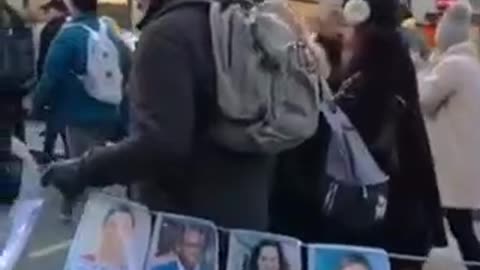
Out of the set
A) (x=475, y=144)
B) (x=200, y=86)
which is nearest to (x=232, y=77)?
(x=200, y=86)

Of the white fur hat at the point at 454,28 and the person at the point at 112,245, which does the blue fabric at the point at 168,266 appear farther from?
the white fur hat at the point at 454,28

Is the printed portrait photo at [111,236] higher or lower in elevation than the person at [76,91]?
higher

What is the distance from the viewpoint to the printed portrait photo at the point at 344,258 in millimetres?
Result: 4820

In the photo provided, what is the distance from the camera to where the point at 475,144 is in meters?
9.32

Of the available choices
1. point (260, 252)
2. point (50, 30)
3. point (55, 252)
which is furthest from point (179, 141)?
point (50, 30)

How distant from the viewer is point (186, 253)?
4.71m

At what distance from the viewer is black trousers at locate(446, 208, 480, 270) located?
30.6 feet

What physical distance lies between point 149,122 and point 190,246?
0.42 meters

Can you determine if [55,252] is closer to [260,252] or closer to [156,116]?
[260,252]

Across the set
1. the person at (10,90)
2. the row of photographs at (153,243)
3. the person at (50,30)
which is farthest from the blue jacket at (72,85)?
the row of photographs at (153,243)

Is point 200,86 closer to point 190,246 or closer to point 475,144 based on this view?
point 190,246

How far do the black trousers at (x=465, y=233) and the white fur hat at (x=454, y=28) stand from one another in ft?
3.46

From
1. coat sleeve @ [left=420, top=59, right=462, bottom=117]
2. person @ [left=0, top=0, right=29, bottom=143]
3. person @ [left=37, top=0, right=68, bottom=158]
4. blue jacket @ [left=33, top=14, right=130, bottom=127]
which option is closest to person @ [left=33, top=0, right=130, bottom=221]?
blue jacket @ [left=33, top=14, right=130, bottom=127]

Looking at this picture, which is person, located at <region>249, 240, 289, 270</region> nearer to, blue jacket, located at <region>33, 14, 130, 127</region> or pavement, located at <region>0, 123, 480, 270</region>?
pavement, located at <region>0, 123, 480, 270</region>
